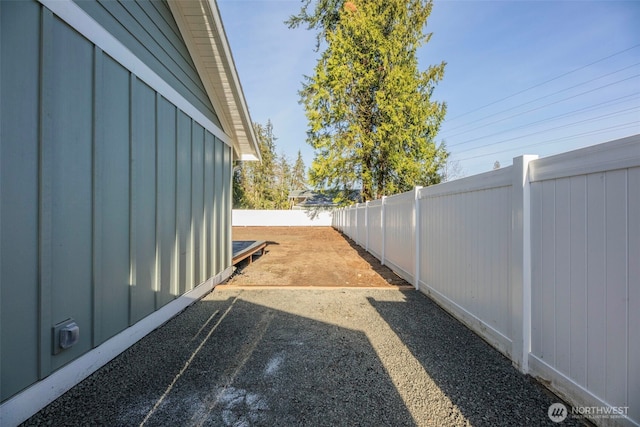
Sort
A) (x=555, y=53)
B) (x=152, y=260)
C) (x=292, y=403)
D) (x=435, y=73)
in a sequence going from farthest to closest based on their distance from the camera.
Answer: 1. (x=435, y=73)
2. (x=555, y=53)
3. (x=152, y=260)
4. (x=292, y=403)

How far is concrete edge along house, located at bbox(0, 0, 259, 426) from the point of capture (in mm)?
1816

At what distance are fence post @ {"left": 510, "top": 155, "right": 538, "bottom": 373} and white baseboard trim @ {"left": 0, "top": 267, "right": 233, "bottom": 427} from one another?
3.39 metres

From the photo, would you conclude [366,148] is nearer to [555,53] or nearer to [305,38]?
[305,38]

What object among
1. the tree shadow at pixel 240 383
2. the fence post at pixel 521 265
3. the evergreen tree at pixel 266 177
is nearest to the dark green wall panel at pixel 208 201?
the tree shadow at pixel 240 383

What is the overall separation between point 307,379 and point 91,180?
2.36m

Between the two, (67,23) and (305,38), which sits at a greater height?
(305,38)

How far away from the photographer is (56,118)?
209 centimetres

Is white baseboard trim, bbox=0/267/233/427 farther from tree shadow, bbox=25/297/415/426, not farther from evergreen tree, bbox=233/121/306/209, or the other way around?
evergreen tree, bbox=233/121/306/209

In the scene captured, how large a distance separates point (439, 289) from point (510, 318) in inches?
63.0

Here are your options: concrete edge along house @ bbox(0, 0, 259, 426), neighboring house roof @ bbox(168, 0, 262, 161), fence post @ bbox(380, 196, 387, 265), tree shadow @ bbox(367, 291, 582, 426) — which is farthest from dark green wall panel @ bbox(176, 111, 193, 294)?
fence post @ bbox(380, 196, 387, 265)

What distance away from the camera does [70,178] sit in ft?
7.27

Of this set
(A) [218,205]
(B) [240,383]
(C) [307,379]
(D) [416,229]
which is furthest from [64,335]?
(D) [416,229]

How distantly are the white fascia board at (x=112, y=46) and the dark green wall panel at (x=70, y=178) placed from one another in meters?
0.07

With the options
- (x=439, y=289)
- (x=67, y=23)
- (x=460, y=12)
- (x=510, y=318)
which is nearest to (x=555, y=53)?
(x=460, y=12)
